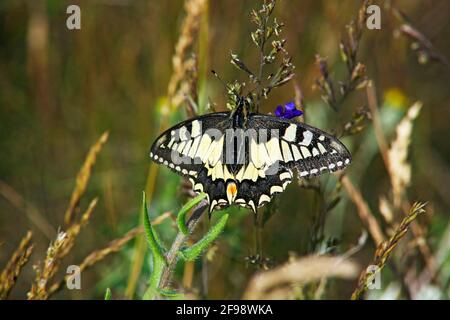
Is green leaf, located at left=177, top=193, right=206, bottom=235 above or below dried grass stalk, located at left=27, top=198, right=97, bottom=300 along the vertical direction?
above

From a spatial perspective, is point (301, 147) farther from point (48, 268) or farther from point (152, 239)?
point (48, 268)

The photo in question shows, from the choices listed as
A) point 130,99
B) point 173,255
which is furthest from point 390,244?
point 130,99

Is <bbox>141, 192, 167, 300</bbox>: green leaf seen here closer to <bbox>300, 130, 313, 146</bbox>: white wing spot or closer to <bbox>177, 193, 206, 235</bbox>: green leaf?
<bbox>177, 193, 206, 235</bbox>: green leaf

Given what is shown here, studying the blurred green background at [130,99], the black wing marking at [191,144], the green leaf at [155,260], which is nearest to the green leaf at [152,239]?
the green leaf at [155,260]

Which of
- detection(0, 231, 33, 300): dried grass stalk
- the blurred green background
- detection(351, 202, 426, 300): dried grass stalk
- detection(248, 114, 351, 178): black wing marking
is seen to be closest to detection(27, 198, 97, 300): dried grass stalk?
detection(0, 231, 33, 300): dried grass stalk

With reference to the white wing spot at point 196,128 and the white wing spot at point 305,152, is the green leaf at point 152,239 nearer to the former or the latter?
the white wing spot at point 196,128
